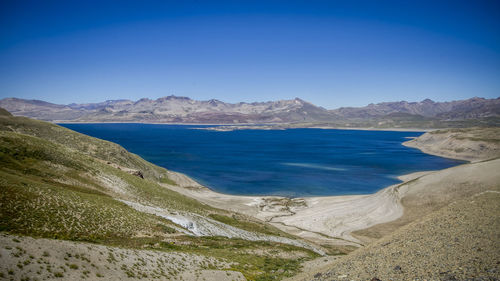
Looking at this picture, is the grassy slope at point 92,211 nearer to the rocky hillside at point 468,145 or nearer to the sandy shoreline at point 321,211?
the sandy shoreline at point 321,211

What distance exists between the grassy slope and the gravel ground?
8426 mm

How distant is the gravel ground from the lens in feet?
45.4

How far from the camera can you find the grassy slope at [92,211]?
2231 cm

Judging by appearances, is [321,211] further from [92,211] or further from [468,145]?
[468,145]

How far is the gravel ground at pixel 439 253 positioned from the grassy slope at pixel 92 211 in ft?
27.6

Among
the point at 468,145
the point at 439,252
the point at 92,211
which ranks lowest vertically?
the point at 92,211

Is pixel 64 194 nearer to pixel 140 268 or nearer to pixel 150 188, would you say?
pixel 140 268

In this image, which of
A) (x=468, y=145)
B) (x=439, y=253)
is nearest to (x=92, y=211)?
(x=439, y=253)

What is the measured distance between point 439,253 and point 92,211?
2948cm

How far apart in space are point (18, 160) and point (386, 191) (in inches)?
2847

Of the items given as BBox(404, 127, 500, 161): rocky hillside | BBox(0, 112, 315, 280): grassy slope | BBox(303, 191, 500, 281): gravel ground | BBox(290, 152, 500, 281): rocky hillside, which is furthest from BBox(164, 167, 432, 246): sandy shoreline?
BBox(404, 127, 500, 161): rocky hillside

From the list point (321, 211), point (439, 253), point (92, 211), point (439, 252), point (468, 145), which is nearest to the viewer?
point (439, 253)

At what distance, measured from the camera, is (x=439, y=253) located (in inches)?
645

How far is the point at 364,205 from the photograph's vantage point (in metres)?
61.1
